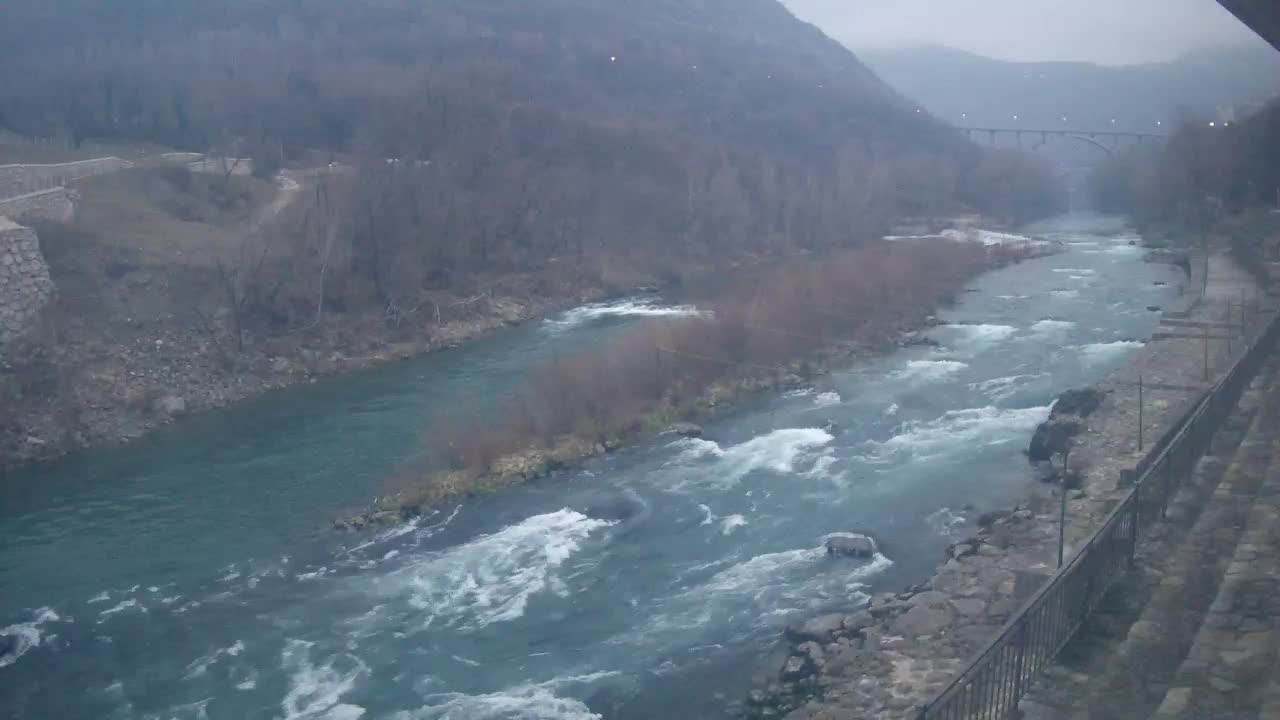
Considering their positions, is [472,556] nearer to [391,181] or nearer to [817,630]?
[817,630]

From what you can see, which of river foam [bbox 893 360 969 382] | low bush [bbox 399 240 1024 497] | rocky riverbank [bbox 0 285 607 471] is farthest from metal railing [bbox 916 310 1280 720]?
rocky riverbank [bbox 0 285 607 471]

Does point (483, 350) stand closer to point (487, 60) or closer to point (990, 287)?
point (990, 287)

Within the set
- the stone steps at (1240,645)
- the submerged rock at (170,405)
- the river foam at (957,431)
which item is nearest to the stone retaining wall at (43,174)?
the submerged rock at (170,405)

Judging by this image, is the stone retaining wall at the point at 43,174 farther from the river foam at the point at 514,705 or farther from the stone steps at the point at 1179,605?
the stone steps at the point at 1179,605

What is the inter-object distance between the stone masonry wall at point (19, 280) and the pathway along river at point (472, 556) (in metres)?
3.06

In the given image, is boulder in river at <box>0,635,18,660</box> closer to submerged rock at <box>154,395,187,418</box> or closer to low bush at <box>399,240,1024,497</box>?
low bush at <box>399,240,1024,497</box>

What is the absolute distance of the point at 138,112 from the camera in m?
27.2

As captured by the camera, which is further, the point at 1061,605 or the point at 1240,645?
the point at 1061,605

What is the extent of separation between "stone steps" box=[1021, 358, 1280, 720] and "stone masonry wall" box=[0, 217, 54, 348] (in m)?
14.1

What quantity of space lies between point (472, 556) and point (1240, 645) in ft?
19.3

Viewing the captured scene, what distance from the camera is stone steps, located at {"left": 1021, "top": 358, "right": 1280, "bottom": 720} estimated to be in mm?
3949

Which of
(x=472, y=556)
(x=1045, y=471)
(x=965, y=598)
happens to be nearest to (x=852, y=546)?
(x=965, y=598)

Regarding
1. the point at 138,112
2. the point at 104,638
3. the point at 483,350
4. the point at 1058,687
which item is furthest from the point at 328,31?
the point at 1058,687

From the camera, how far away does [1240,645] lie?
3906 millimetres
